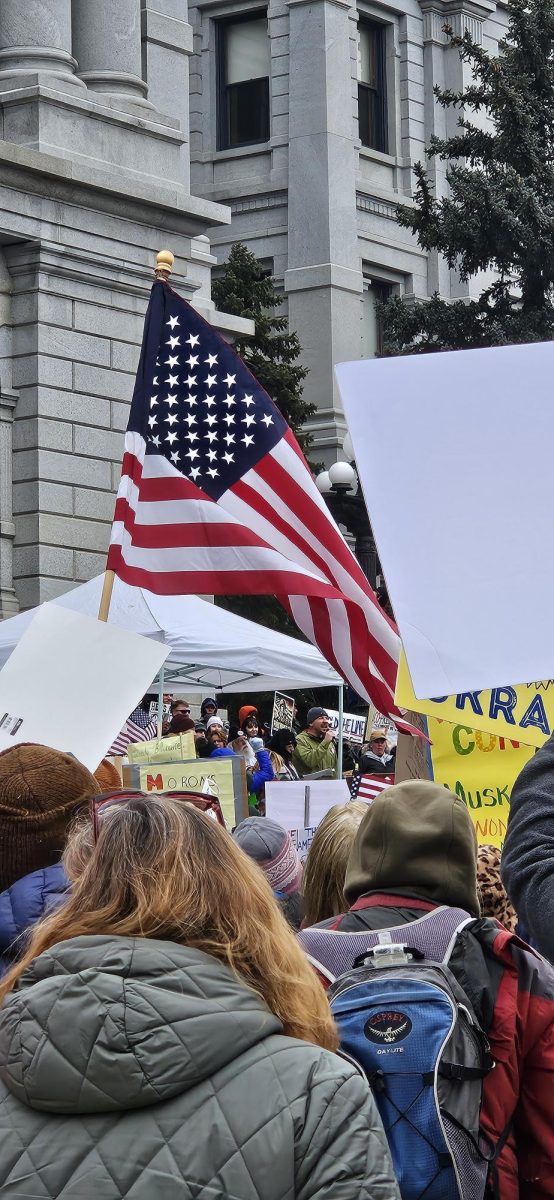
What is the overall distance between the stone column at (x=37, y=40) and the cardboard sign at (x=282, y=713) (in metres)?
6.45

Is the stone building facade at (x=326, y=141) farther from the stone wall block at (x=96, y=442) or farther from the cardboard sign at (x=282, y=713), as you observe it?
the cardboard sign at (x=282, y=713)

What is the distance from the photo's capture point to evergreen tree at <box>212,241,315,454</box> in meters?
26.3

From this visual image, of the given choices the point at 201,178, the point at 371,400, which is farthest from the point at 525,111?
the point at 371,400

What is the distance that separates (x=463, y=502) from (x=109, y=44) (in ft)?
54.9

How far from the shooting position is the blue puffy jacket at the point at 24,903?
3.58 metres

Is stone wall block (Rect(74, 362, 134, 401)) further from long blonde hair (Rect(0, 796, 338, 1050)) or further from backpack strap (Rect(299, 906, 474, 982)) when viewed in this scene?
→ long blonde hair (Rect(0, 796, 338, 1050))

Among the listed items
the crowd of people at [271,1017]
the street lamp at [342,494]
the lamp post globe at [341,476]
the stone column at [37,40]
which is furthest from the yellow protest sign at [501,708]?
the lamp post globe at [341,476]

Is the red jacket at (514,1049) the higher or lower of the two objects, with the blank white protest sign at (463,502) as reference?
lower

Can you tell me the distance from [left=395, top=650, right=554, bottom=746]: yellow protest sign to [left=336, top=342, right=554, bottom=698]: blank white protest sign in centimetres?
148

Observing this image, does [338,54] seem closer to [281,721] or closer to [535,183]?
[535,183]

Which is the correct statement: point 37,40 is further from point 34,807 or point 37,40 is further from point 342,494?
point 34,807

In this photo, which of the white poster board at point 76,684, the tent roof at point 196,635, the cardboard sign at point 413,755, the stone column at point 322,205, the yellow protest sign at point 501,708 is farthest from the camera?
the stone column at point 322,205

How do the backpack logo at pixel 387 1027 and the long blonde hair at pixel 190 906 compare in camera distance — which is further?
the backpack logo at pixel 387 1027

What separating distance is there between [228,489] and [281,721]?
1005 centimetres
